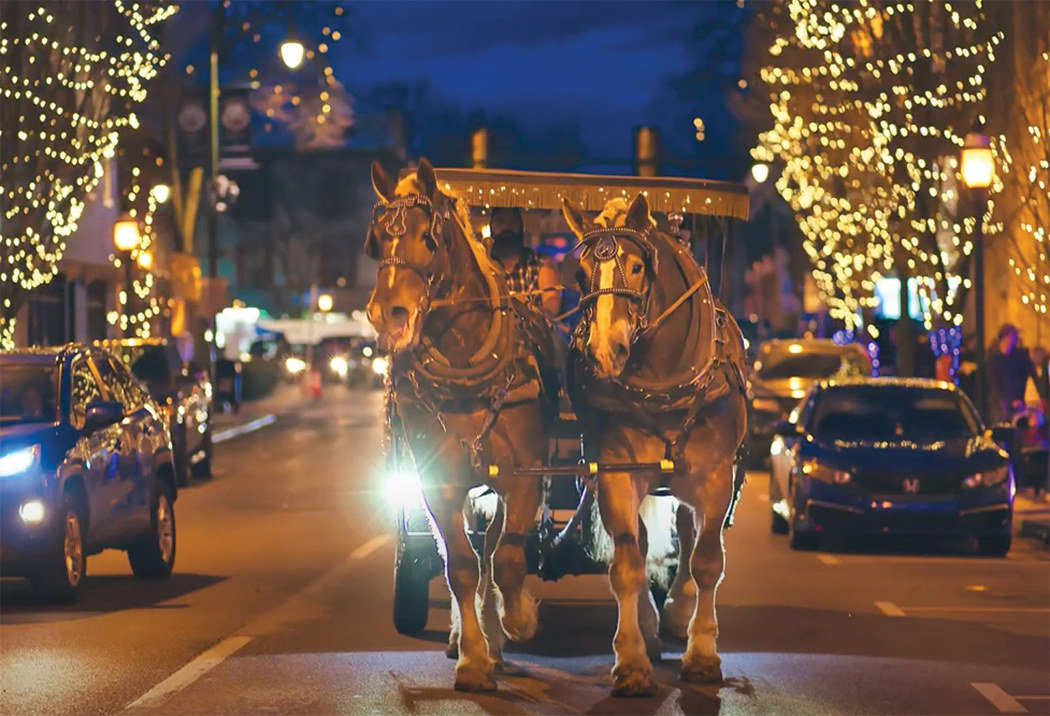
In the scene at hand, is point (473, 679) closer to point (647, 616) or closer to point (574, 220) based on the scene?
point (647, 616)

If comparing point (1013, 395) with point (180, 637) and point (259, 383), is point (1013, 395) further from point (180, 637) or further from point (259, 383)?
point (259, 383)

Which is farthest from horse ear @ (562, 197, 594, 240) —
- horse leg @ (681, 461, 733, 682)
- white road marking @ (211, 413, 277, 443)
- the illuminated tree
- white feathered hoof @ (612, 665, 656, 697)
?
white road marking @ (211, 413, 277, 443)

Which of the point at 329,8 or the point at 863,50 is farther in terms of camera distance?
the point at 329,8

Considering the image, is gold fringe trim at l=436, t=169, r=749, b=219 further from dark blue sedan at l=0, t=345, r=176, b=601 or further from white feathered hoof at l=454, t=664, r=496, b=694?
dark blue sedan at l=0, t=345, r=176, b=601

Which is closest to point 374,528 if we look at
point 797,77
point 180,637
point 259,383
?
point 180,637

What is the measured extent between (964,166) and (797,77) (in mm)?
13121

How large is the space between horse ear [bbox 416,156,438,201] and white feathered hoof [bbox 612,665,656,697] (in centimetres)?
240

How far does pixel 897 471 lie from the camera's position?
16.8 m

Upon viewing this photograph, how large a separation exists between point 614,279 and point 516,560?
1.61 m

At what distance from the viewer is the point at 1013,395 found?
23.9 meters

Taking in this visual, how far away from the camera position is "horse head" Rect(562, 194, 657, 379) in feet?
30.0

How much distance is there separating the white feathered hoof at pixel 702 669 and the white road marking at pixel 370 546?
22.2 ft

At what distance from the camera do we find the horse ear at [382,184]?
9531 millimetres

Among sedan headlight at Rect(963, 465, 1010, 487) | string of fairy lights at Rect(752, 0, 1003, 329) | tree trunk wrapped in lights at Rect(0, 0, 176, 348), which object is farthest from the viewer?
string of fairy lights at Rect(752, 0, 1003, 329)
